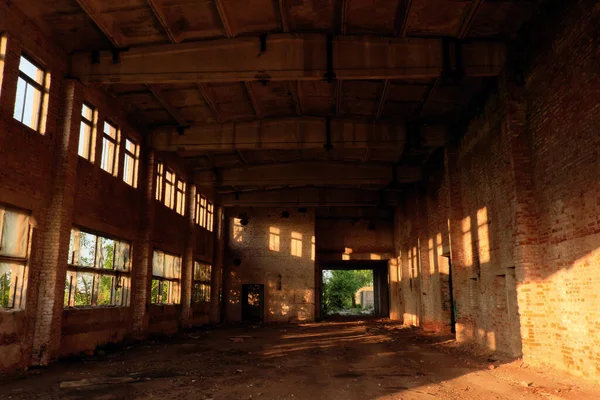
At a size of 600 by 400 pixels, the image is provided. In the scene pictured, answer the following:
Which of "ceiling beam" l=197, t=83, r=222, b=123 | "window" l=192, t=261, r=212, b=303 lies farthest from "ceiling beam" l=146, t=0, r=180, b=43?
"window" l=192, t=261, r=212, b=303

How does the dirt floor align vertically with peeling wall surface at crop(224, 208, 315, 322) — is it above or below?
below

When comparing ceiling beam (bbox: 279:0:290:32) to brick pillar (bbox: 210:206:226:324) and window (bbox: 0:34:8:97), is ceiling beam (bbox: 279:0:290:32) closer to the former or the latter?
window (bbox: 0:34:8:97)

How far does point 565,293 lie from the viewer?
9359mm

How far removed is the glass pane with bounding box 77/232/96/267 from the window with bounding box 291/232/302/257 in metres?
16.1

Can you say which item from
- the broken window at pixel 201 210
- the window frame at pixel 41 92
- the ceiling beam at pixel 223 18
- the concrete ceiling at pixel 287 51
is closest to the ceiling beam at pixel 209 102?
the concrete ceiling at pixel 287 51

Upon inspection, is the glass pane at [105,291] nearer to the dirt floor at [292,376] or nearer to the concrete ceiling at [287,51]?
the dirt floor at [292,376]

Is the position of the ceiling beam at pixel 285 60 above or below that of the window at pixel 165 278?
above

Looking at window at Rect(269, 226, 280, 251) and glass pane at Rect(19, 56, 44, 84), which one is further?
window at Rect(269, 226, 280, 251)

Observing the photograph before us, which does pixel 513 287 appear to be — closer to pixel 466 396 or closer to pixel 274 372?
pixel 466 396

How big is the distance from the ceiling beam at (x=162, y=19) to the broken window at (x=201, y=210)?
12.3m

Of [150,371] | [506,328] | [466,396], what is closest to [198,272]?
[150,371]

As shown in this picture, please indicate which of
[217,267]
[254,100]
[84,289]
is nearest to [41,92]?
[84,289]

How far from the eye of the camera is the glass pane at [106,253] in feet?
45.7

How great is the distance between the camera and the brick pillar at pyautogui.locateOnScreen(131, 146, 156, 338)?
1603 cm
